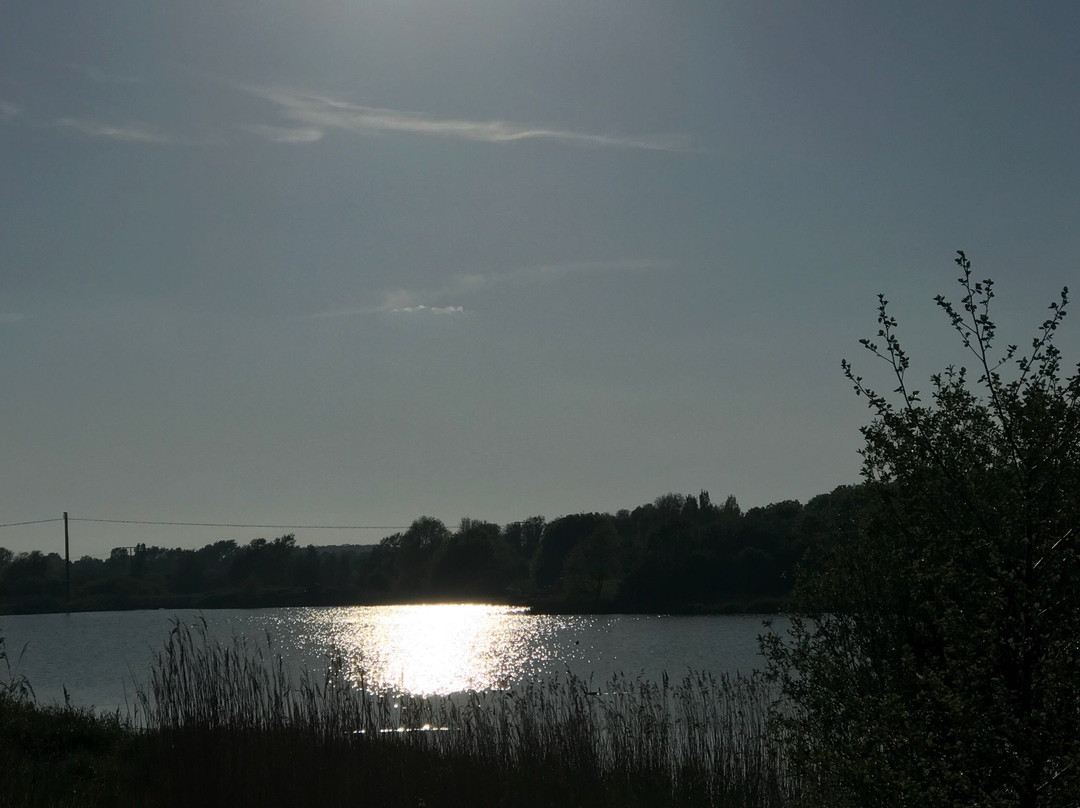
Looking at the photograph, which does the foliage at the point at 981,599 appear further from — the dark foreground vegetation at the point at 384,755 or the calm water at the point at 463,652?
the calm water at the point at 463,652

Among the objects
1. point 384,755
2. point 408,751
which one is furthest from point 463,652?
point 384,755

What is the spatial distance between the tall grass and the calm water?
49.6 inches

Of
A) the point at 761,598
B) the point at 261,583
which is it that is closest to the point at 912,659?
the point at 761,598

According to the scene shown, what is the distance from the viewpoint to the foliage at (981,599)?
3.78 meters

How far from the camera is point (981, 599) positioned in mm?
4000

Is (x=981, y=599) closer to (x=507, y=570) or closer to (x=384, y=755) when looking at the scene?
(x=384, y=755)

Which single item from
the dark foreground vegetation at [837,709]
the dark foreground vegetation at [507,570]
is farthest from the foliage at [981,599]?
the dark foreground vegetation at [507,570]

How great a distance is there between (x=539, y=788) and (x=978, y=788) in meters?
7.29

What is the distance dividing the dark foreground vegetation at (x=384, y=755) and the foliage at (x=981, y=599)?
5.53 m

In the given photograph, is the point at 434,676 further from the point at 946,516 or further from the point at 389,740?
the point at 946,516

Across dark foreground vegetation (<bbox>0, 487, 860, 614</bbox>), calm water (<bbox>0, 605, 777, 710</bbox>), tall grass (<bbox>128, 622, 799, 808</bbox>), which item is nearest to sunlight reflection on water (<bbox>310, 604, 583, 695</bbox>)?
calm water (<bbox>0, 605, 777, 710</bbox>)

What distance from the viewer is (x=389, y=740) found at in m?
10.9

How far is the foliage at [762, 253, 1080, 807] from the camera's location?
3.78 m

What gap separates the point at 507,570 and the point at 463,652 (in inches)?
2242
